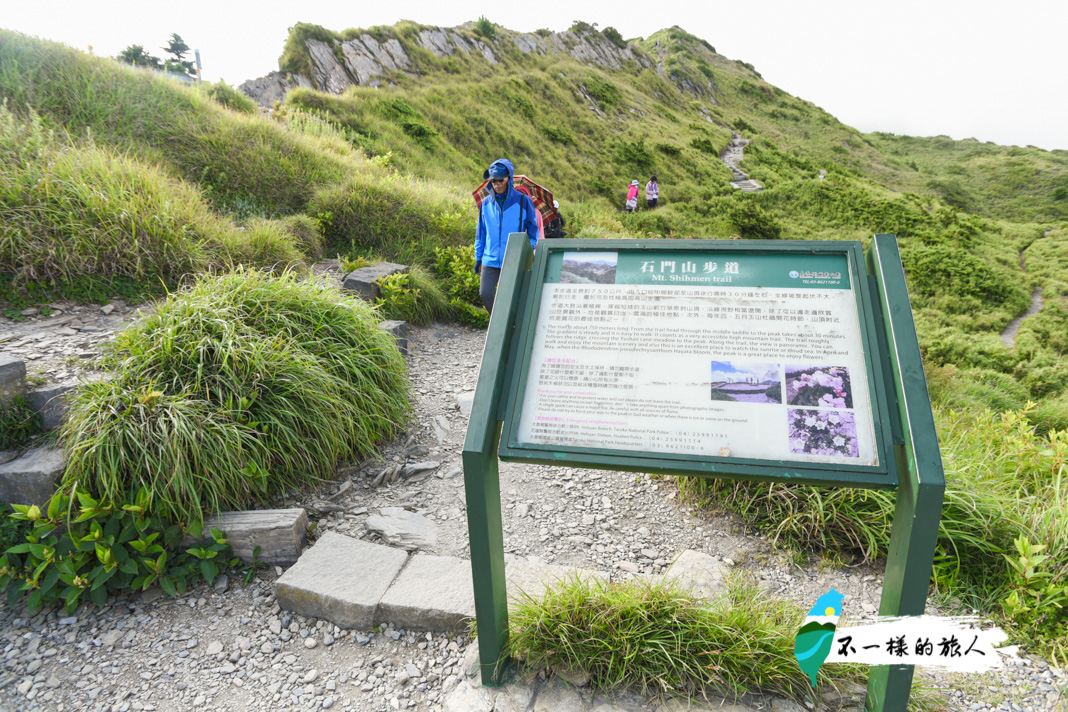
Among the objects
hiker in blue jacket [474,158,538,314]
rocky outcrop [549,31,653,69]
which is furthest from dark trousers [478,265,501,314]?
rocky outcrop [549,31,653,69]

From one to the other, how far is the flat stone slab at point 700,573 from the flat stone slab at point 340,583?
39.8 inches

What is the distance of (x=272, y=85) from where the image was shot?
1619 centimetres

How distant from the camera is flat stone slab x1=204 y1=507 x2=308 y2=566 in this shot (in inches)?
102

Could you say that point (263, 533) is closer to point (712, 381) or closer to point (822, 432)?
point (712, 381)

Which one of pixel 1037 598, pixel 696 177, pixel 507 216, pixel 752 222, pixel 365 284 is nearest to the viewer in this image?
pixel 1037 598

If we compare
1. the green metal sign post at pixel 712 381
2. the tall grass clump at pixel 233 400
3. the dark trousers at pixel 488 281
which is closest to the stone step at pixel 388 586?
the green metal sign post at pixel 712 381

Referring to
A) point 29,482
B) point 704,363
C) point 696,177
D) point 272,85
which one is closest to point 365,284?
point 29,482

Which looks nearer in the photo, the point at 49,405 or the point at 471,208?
the point at 49,405

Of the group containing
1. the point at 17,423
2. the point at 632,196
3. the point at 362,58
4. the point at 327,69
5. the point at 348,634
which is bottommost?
the point at 348,634

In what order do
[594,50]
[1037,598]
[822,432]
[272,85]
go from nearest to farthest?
[822,432] → [1037,598] → [272,85] → [594,50]

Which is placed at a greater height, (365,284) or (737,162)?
(737,162)

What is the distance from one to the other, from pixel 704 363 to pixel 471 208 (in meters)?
7.03

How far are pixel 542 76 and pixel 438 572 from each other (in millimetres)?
26071

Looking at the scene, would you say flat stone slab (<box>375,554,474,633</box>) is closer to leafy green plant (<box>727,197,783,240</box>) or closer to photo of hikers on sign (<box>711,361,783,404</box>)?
photo of hikers on sign (<box>711,361,783,404</box>)
